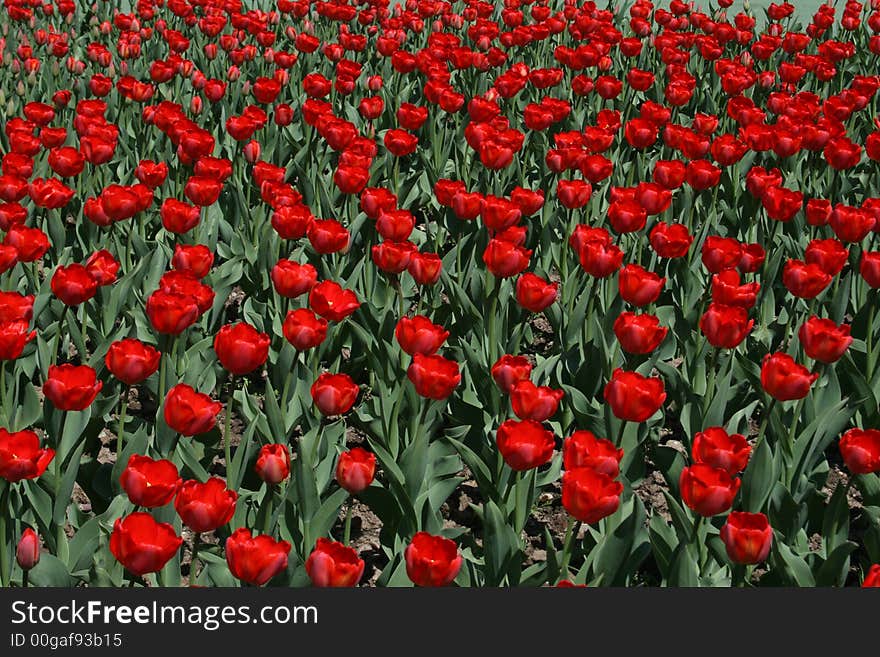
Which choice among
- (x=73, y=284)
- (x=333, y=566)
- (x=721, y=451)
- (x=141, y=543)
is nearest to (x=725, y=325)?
(x=721, y=451)

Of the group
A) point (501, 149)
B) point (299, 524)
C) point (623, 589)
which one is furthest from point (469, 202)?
point (623, 589)

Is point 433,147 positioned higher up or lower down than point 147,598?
lower down

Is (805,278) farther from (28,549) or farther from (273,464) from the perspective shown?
(28,549)

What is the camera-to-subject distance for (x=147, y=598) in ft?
6.77

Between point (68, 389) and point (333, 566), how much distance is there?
2.70ft

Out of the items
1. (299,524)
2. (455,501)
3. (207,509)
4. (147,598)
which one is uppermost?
(207,509)

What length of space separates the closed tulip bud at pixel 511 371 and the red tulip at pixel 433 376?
4.4 inches

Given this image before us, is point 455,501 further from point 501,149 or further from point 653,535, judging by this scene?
point 501,149

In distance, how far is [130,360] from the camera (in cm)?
257

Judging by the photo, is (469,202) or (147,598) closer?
(147,598)

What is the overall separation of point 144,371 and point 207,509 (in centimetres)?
62

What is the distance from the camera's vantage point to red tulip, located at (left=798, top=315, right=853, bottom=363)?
2781mm

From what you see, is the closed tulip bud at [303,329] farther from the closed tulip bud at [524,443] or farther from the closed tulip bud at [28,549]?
the closed tulip bud at [28,549]

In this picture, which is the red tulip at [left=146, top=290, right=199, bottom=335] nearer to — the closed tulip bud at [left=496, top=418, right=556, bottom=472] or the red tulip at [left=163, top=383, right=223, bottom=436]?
the red tulip at [left=163, top=383, right=223, bottom=436]
